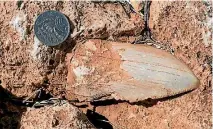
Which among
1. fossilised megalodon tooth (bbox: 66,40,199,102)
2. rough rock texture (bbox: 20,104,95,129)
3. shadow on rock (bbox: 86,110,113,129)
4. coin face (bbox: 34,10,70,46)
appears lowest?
shadow on rock (bbox: 86,110,113,129)

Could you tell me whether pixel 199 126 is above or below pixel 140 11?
below

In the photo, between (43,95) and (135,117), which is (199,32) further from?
(43,95)

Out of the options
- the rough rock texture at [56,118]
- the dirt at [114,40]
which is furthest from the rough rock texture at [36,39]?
the rough rock texture at [56,118]

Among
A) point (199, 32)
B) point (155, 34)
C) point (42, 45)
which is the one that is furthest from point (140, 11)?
point (42, 45)

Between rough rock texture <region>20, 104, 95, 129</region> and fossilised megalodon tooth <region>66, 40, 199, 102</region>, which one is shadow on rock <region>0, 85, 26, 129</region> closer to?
rough rock texture <region>20, 104, 95, 129</region>

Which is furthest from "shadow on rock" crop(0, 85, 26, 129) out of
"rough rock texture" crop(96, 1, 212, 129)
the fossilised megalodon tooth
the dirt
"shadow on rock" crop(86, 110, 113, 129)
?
"rough rock texture" crop(96, 1, 212, 129)

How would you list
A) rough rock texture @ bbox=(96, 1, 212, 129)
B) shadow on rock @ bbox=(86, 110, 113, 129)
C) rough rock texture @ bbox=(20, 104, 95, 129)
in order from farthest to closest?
1. shadow on rock @ bbox=(86, 110, 113, 129)
2. rough rock texture @ bbox=(96, 1, 212, 129)
3. rough rock texture @ bbox=(20, 104, 95, 129)

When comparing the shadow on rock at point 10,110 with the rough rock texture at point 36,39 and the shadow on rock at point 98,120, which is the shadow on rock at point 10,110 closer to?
the rough rock texture at point 36,39
